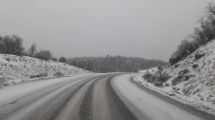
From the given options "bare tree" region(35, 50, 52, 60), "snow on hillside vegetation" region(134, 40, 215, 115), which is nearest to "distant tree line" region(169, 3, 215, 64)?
"snow on hillside vegetation" region(134, 40, 215, 115)

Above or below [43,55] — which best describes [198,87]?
below

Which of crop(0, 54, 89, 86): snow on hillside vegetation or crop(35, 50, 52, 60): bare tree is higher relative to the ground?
crop(35, 50, 52, 60): bare tree

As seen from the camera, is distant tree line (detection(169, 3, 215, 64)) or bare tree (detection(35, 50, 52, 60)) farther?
bare tree (detection(35, 50, 52, 60))

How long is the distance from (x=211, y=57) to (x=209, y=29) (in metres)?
8.92

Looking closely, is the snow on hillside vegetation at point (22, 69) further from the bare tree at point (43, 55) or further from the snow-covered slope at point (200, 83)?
the snow-covered slope at point (200, 83)

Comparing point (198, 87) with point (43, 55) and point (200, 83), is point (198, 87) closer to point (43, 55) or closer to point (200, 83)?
point (200, 83)

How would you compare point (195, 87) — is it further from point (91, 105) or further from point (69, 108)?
point (69, 108)

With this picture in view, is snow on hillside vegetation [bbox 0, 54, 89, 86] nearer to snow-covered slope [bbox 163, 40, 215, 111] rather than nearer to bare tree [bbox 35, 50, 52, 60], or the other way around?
bare tree [bbox 35, 50, 52, 60]

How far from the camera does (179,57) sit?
24.5 metres

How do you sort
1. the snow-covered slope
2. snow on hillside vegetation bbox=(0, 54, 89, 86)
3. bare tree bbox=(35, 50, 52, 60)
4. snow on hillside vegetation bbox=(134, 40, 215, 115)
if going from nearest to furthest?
snow on hillside vegetation bbox=(134, 40, 215, 115), the snow-covered slope, snow on hillside vegetation bbox=(0, 54, 89, 86), bare tree bbox=(35, 50, 52, 60)

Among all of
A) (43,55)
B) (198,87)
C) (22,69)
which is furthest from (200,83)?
(43,55)

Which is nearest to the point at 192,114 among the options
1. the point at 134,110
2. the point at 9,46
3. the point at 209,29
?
the point at 134,110

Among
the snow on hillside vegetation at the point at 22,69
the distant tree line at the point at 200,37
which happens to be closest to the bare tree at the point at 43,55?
the snow on hillside vegetation at the point at 22,69

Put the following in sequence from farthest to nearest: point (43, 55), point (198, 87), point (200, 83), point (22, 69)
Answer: point (43, 55)
point (22, 69)
point (200, 83)
point (198, 87)
